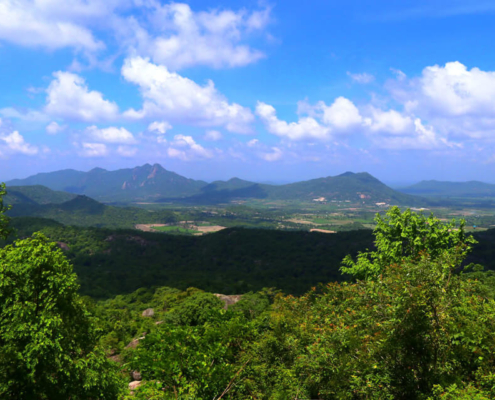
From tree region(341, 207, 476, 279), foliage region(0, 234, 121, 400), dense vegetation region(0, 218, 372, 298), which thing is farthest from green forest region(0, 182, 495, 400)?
dense vegetation region(0, 218, 372, 298)

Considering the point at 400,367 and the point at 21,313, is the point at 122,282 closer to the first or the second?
the point at 21,313

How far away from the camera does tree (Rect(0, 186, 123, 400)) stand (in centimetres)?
1363

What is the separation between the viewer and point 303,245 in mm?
164500

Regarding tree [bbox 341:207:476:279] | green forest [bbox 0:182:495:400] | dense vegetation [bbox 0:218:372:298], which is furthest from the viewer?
dense vegetation [bbox 0:218:372:298]

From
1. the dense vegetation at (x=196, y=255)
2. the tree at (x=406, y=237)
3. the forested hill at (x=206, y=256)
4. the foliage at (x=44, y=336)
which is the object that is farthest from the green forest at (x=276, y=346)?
the dense vegetation at (x=196, y=255)

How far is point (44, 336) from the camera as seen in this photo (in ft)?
44.9

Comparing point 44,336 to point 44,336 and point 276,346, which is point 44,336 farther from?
point 276,346

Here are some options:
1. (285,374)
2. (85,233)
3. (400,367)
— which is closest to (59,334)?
(285,374)

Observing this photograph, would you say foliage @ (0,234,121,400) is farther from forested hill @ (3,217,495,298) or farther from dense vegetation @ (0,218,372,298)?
dense vegetation @ (0,218,372,298)

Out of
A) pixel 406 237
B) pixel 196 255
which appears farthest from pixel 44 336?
pixel 196 255

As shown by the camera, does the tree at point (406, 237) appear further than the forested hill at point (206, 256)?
No

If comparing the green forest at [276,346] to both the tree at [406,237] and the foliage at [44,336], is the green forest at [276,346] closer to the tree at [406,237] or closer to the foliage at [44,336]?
the foliage at [44,336]

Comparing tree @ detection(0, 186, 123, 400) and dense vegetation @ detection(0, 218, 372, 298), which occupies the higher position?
tree @ detection(0, 186, 123, 400)

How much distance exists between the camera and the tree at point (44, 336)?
13.6 meters
